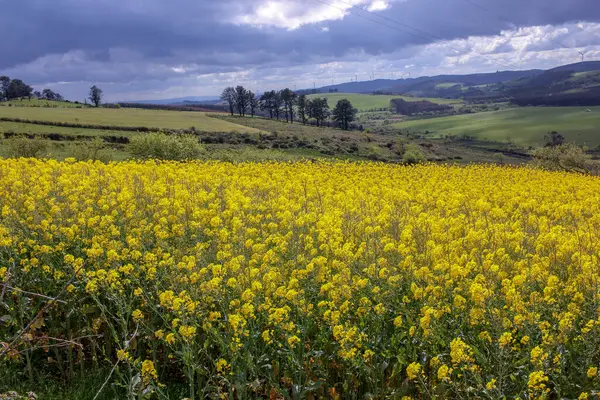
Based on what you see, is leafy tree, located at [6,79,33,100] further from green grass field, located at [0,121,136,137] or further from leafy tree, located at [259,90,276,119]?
green grass field, located at [0,121,136,137]

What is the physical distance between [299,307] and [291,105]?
14355 cm

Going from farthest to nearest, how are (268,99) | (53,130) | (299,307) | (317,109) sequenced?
(268,99) → (317,109) → (53,130) → (299,307)

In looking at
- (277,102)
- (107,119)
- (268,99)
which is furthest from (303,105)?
(107,119)

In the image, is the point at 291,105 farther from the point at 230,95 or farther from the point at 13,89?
the point at 13,89

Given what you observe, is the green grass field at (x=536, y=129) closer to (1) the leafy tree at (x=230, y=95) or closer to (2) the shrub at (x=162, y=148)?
(1) the leafy tree at (x=230, y=95)

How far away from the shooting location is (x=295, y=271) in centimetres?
632

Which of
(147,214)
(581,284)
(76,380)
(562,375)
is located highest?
(147,214)

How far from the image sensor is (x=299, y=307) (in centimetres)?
552

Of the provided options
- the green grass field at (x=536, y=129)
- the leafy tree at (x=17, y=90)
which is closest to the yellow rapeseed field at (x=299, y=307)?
the green grass field at (x=536, y=129)

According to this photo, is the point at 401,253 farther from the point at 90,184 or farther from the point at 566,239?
the point at 90,184

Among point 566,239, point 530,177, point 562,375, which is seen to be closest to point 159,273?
point 562,375

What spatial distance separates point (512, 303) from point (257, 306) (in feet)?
10.2

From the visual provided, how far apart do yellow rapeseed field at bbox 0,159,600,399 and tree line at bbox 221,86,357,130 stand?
128252mm

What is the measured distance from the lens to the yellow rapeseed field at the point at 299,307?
5094 mm
